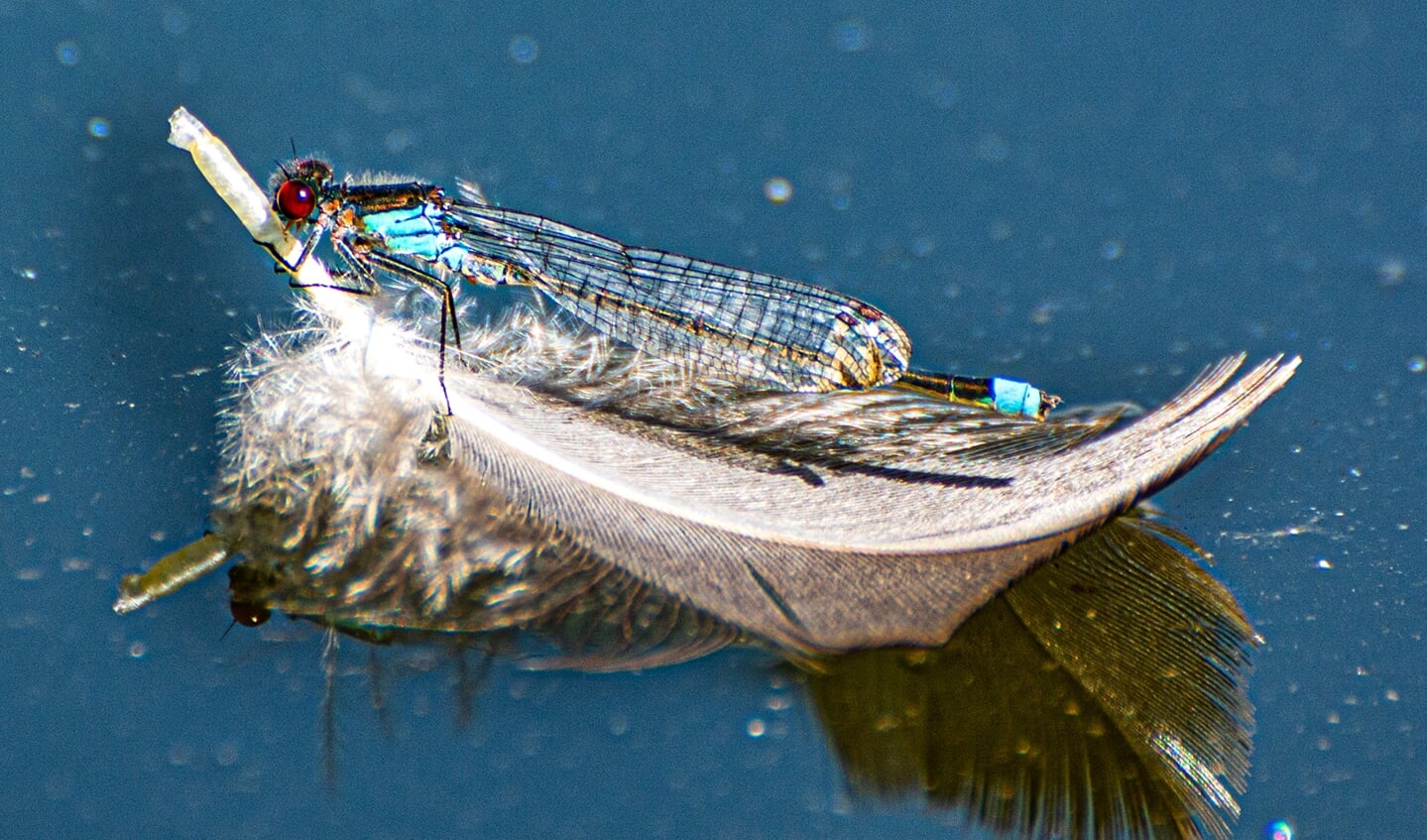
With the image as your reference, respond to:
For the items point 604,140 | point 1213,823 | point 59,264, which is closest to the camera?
point 1213,823

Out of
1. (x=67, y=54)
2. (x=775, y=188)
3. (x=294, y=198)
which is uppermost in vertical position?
(x=775, y=188)

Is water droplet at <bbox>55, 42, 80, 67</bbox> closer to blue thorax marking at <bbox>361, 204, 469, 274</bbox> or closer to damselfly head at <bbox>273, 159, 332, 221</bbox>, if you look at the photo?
damselfly head at <bbox>273, 159, 332, 221</bbox>

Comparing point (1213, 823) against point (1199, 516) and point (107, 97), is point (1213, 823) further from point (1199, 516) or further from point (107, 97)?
point (107, 97)

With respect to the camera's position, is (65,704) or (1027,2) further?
(1027,2)

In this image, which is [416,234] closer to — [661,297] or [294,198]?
[294,198]

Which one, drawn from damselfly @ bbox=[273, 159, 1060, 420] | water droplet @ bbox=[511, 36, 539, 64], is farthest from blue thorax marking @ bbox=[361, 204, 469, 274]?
water droplet @ bbox=[511, 36, 539, 64]

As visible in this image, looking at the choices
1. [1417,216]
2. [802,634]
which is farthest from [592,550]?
[1417,216]

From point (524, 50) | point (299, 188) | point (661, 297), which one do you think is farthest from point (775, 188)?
point (299, 188)
